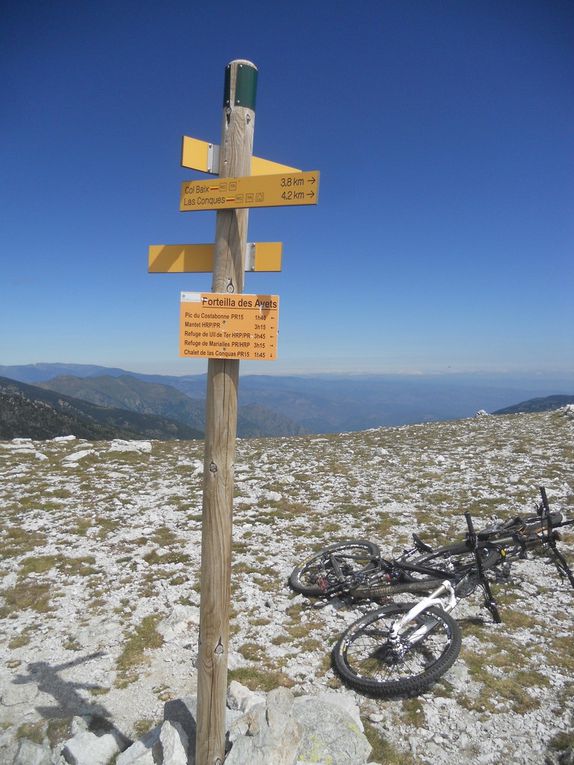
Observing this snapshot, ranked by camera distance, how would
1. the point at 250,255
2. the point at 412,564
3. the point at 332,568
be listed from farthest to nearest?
1. the point at 332,568
2. the point at 412,564
3. the point at 250,255

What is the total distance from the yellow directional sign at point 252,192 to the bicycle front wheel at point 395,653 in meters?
7.39

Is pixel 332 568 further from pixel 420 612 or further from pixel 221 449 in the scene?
pixel 221 449

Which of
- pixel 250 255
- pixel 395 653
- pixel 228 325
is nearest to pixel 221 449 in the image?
pixel 228 325

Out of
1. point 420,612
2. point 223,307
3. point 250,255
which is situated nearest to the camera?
point 223,307

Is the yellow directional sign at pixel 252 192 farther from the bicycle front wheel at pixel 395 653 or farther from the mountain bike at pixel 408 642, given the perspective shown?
the bicycle front wheel at pixel 395 653

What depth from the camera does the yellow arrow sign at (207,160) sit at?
490cm

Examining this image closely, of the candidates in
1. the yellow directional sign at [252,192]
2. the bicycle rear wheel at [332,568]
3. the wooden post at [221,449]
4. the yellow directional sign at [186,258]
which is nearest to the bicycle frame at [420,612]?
the bicycle rear wheel at [332,568]

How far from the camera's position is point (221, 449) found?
17.3 ft

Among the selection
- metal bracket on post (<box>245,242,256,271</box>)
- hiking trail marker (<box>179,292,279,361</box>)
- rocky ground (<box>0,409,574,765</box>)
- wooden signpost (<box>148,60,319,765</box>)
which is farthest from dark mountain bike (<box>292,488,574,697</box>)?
metal bracket on post (<box>245,242,256,271</box>)

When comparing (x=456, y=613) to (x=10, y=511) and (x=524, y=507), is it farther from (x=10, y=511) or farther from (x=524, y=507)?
(x=10, y=511)

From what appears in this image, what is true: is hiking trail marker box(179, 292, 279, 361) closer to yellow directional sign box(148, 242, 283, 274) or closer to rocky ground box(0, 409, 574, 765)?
yellow directional sign box(148, 242, 283, 274)

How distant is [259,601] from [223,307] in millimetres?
7996

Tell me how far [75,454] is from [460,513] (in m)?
19.5

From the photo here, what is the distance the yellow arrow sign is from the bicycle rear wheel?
869cm
